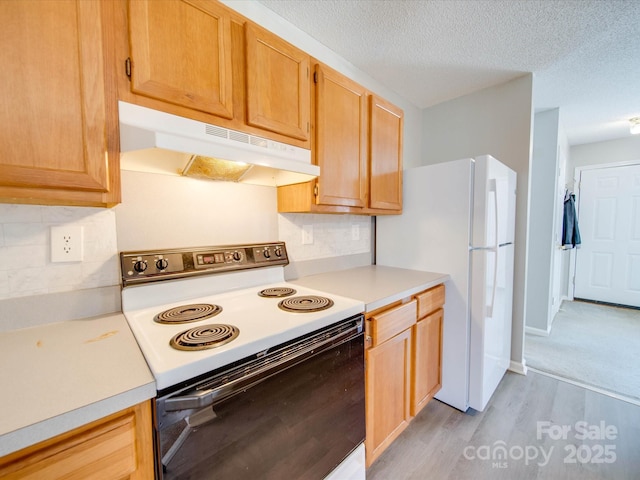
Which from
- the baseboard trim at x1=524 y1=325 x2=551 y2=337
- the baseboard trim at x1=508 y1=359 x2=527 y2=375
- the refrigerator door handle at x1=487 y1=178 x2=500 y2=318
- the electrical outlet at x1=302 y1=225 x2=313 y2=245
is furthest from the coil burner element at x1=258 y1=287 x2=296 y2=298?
the baseboard trim at x1=524 y1=325 x2=551 y2=337

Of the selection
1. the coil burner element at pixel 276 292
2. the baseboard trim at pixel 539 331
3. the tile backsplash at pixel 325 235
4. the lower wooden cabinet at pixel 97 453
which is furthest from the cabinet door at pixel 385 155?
the baseboard trim at pixel 539 331

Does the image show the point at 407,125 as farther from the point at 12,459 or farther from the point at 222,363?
the point at 12,459

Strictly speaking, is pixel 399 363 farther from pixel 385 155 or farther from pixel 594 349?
pixel 594 349

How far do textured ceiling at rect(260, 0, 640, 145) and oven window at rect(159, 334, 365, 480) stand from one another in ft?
5.83

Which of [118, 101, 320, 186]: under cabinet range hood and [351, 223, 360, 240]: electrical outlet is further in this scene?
[351, 223, 360, 240]: electrical outlet

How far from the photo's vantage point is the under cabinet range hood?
2.73 feet

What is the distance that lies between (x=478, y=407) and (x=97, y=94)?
2.46 m

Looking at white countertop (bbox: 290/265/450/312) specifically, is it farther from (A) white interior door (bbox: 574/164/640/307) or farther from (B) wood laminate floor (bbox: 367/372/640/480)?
(A) white interior door (bbox: 574/164/640/307)

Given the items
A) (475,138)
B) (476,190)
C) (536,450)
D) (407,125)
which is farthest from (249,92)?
(536,450)

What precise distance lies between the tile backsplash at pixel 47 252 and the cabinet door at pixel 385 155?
1.37m

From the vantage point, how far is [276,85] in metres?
1.21

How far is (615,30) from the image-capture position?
1.65 m

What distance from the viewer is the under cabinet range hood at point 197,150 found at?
0.83 metres

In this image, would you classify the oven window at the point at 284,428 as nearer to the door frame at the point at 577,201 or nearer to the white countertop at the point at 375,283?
the white countertop at the point at 375,283
